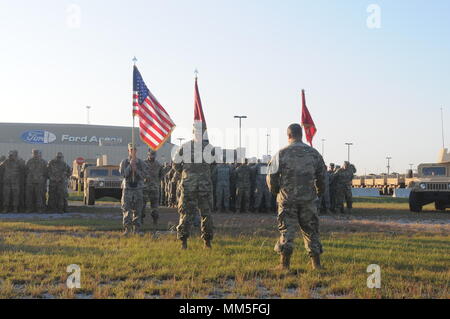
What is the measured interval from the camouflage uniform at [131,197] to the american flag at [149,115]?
1205mm

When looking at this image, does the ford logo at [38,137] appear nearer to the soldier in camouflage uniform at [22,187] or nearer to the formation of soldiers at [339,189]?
the soldier in camouflage uniform at [22,187]

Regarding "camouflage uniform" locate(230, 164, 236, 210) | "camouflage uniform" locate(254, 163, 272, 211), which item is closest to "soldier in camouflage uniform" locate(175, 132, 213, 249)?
"camouflage uniform" locate(254, 163, 272, 211)

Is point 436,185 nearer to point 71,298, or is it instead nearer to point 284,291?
point 284,291

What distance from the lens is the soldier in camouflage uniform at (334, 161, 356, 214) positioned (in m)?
18.5

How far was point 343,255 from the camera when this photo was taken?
773 centimetres

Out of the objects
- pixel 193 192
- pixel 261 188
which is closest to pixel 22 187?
pixel 261 188

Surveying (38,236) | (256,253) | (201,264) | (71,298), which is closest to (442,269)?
(256,253)

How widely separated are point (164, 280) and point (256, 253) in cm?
215

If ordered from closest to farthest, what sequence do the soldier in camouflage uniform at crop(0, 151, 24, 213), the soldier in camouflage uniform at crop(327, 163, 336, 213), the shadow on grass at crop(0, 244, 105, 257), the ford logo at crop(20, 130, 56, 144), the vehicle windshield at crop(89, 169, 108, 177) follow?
the shadow on grass at crop(0, 244, 105, 257), the soldier in camouflage uniform at crop(0, 151, 24, 213), the soldier in camouflage uniform at crop(327, 163, 336, 213), the vehicle windshield at crop(89, 169, 108, 177), the ford logo at crop(20, 130, 56, 144)

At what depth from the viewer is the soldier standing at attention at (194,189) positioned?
8406 mm

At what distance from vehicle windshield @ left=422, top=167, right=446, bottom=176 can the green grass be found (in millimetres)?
9146

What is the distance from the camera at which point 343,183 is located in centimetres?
1862

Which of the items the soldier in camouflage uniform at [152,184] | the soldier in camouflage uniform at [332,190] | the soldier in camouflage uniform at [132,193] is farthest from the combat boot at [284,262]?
the soldier in camouflage uniform at [332,190]

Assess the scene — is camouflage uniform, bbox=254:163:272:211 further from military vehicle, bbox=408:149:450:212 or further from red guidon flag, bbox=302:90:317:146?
military vehicle, bbox=408:149:450:212
